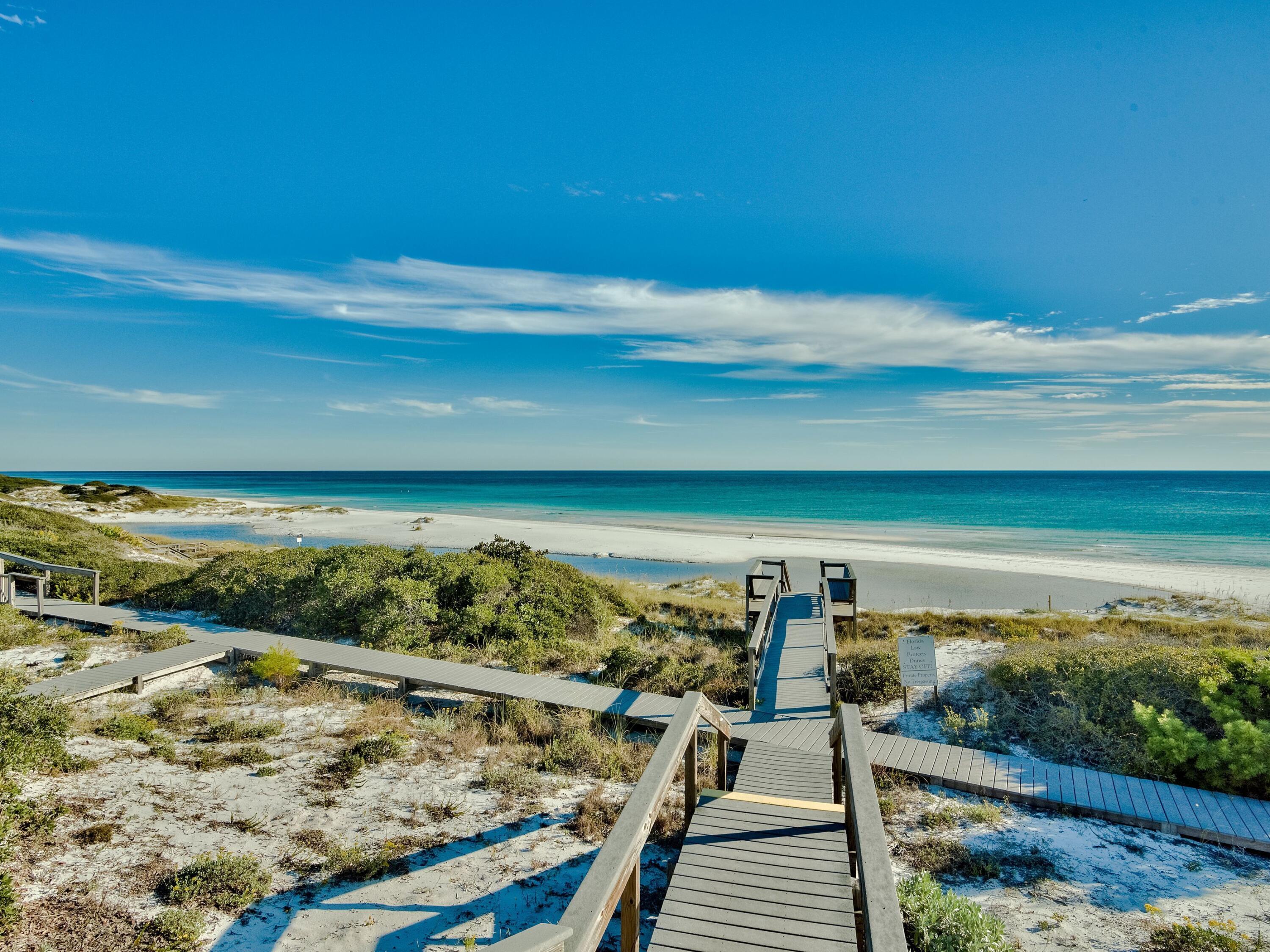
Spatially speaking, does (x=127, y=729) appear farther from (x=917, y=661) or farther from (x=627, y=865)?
(x=917, y=661)

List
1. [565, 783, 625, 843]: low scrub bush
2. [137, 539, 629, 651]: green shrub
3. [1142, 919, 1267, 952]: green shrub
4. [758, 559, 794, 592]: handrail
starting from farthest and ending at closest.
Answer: [758, 559, 794, 592]: handrail < [137, 539, 629, 651]: green shrub < [565, 783, 625, 843]: low scrub bush < [1142, 919, 1267, 952]: green shrub

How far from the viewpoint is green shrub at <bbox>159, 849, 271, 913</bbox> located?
4703mm

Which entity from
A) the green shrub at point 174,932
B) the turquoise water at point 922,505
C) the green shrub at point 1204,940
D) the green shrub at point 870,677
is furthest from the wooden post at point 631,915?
the turquoise water at point 922,505

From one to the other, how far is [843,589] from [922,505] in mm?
57170

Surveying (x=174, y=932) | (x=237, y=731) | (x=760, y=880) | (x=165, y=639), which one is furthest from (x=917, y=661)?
(x=165, y=639)

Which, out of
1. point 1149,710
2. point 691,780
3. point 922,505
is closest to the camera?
point 691,780

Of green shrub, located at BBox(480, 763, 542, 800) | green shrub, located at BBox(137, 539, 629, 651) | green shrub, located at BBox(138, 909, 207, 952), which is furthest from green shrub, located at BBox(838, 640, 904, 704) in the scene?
green shrub, located at BBox(138, 909, 207, 952)

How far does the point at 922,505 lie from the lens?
222ft

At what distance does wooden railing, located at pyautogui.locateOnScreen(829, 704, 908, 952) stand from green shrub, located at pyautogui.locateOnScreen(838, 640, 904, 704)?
4796 mm

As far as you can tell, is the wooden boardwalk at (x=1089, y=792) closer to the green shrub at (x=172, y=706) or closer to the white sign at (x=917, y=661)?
the white sign at (x=917, y=661)

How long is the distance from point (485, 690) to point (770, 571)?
1418 centimetres

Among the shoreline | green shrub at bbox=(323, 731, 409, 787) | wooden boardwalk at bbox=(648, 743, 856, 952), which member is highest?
wooden boardwalk at bbox=(648, 743, 856, 952)

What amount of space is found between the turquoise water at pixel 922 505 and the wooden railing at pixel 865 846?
116 ft

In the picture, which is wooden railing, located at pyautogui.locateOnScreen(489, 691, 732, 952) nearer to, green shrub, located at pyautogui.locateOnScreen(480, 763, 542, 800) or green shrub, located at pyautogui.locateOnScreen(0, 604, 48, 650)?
green shrub, located at pyautogui.locateOnScreen(480, 763, 542, 800)
